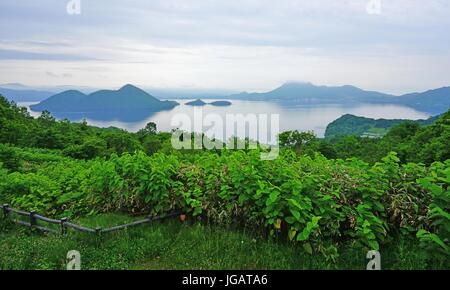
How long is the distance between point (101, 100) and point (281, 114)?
61.9 metres

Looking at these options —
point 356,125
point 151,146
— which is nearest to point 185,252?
point 151,146

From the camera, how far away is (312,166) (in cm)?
518

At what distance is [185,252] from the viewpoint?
443 centimetres

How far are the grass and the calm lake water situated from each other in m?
3.26

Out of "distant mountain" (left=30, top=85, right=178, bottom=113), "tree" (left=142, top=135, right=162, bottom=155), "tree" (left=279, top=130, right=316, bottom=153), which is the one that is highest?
"distant mountain" (left=30, top=85, right=178, bottom=113)

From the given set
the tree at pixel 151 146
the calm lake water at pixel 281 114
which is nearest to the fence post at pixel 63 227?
the calm lake water at pixel 281 114

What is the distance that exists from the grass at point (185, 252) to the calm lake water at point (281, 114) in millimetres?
3256

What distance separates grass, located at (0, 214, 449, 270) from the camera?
13.4ft

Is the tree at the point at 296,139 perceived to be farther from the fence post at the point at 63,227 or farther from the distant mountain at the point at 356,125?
the fence post at the point at 63,227

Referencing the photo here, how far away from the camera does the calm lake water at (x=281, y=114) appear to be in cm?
1037

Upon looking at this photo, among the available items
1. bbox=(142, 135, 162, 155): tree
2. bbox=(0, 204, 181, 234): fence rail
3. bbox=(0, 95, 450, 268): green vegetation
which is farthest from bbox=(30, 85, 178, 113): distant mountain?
bbox=(0, 95, 450, 268): green vegetation

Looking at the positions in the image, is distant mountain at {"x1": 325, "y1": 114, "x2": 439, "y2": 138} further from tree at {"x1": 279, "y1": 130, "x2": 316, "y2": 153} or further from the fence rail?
the fence rail

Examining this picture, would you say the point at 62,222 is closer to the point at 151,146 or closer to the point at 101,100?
the point at 151,146
